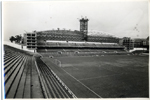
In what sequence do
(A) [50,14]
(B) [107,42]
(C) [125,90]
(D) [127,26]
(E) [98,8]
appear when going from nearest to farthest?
(C) [125,90] < (E) [98,8] < (A) [50,14] < (D) [127,26] < (B) [107,42]

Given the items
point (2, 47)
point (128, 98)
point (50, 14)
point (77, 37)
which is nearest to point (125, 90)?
point (128, 98)

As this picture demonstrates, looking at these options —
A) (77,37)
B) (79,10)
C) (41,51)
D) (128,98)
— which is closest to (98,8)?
(79,10)

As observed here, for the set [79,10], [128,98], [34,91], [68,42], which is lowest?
[128,98]

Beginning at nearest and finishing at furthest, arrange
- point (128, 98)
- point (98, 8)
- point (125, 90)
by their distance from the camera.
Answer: point (128, 98)
point (125, 90)
point (98, 8)

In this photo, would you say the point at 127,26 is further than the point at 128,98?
Yes

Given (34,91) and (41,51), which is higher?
(41,51)

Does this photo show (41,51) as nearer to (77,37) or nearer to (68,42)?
(68,42)

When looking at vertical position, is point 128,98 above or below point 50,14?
below

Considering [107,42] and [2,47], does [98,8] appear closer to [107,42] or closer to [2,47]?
[2,47]

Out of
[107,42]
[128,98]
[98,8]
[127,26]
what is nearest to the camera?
[128,98]
